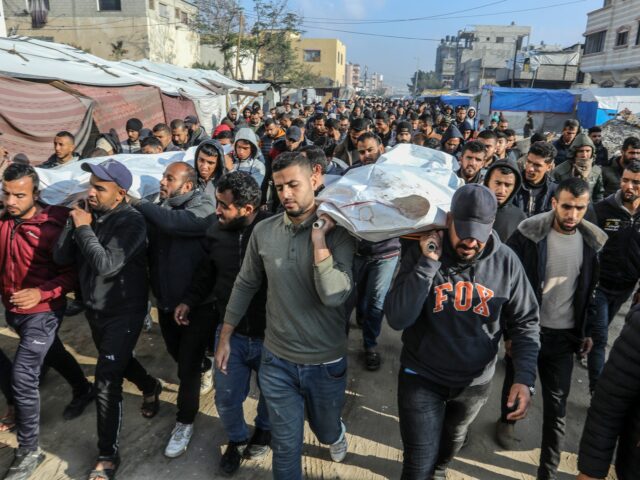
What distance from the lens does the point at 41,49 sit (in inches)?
413

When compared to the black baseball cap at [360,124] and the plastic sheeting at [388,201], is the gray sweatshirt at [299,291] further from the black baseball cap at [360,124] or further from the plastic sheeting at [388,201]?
the black baseball cap at [360,124]

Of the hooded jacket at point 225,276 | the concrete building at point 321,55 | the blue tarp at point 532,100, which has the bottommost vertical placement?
the hooded jacket at point 225,276

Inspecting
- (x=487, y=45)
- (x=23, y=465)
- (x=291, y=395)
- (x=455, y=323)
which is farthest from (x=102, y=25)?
(x=487, y=45)

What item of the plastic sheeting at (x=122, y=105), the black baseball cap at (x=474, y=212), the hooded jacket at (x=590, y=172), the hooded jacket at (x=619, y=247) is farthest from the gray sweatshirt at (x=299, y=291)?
the plastic sheeting at (x=122, y=105)

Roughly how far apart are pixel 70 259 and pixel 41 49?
10.0 m

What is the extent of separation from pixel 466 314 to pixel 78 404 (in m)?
2.89

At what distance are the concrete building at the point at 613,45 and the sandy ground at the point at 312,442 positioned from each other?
3010cm

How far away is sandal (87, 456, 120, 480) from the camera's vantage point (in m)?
2.74

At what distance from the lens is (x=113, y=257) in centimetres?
266

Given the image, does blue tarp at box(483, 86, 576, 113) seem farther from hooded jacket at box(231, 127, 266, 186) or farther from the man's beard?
the man's beard

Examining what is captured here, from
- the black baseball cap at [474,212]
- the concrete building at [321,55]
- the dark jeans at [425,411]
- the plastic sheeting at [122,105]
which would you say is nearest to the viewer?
the black baseball cap at [474,212]

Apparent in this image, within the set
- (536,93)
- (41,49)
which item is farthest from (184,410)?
(536,93)

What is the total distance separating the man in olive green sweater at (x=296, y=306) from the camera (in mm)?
2215

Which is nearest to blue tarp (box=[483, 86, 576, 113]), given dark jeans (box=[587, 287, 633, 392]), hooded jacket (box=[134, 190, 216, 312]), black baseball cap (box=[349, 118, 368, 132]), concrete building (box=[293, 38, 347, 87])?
black baseball cap (box=[349, 118, 368, 132])
